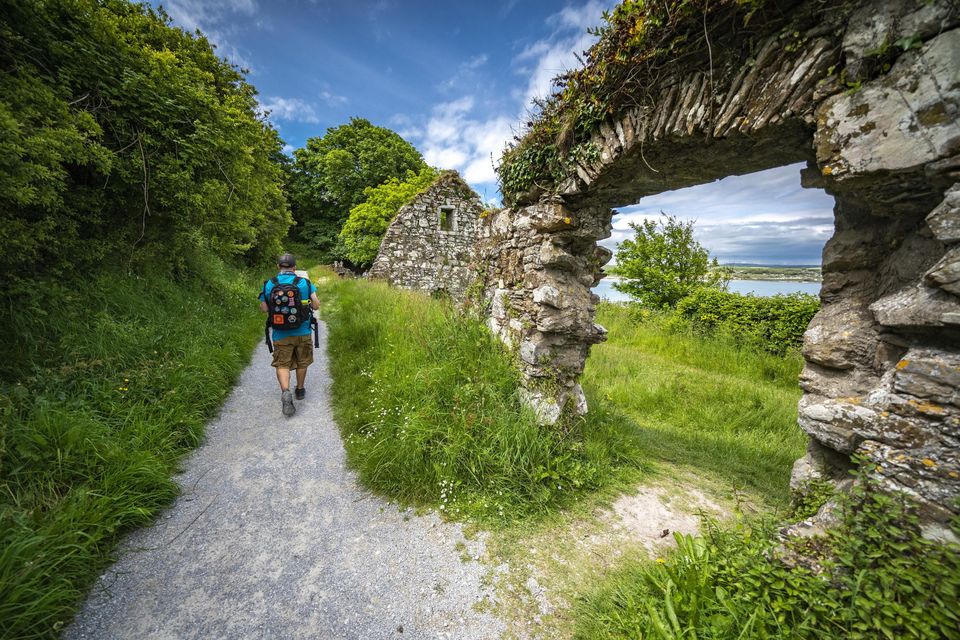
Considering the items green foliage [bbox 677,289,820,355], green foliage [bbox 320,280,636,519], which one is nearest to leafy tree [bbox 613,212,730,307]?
green foliage [bbox 677,289,820,355]

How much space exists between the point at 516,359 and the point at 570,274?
113 centimetres

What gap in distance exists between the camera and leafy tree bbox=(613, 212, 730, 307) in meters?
13.1

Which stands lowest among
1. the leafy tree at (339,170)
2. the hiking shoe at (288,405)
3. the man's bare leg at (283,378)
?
the hiking shoe at (288,405)

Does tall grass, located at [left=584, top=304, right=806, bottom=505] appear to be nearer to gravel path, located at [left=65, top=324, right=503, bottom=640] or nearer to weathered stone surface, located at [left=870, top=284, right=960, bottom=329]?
weathered stone surface, located at [left=870, top=284, right=960, bottom=329]

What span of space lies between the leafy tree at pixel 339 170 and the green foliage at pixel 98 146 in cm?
1678

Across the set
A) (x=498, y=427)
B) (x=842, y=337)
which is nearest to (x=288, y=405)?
(x=498, y=427)

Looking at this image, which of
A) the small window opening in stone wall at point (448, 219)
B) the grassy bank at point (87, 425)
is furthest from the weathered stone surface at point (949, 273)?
the small window opening in stone wall at point (448, 219)

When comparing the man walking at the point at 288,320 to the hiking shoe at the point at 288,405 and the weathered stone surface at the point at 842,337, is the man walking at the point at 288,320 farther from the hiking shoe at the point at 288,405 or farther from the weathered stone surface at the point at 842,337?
the weathered stone surface at the point at 842,337

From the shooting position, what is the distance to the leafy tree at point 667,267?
1312cm

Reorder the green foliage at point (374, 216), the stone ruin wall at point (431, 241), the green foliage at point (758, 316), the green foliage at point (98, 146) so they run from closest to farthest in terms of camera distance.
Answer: the green foliage at point (98, 146), the green foliage at point (758, 316), the stone ruin wall at point (431, 241), the green foliage at point (374, 216)

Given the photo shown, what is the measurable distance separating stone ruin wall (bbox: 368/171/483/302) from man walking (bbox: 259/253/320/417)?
7204mm

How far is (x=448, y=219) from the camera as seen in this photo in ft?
42.2

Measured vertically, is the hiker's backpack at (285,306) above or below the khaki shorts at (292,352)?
above

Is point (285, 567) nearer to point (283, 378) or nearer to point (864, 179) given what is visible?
point (283, 378)
